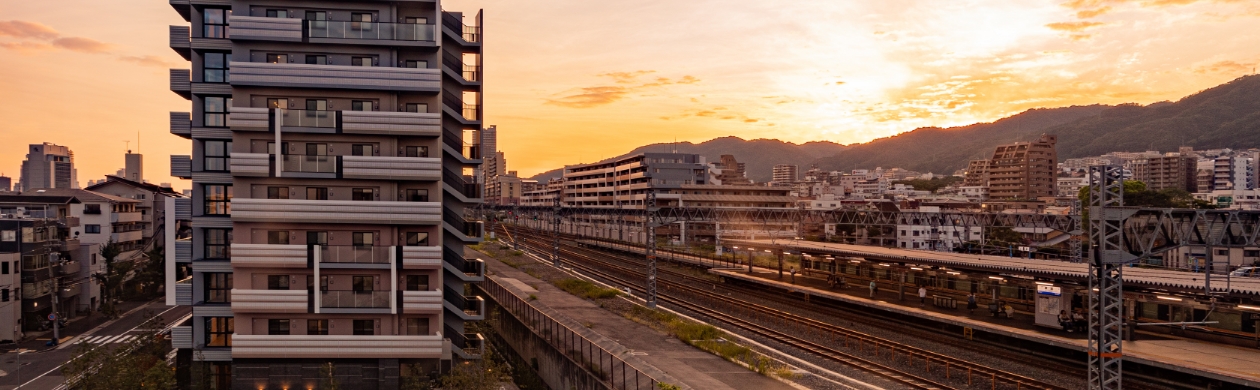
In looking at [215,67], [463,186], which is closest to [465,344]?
[463,186]

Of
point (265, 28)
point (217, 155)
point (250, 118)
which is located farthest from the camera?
point (217, 155)

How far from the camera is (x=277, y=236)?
28891mm

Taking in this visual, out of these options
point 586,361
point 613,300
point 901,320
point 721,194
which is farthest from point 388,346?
point 721,194

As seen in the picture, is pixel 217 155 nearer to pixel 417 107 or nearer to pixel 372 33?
pixel 372 33

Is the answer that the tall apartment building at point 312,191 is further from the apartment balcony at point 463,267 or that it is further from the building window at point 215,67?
the apartment balcony at point 463,267

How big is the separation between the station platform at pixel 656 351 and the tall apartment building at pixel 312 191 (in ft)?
27.6

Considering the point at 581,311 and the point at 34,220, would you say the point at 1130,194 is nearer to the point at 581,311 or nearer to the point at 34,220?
the point at 581,311

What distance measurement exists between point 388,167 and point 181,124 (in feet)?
28.7

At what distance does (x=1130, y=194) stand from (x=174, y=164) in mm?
98864

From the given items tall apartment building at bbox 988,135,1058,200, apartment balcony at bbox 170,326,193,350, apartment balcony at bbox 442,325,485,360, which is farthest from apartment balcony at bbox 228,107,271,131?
tall apartment building at bbox 988,135,1058,200

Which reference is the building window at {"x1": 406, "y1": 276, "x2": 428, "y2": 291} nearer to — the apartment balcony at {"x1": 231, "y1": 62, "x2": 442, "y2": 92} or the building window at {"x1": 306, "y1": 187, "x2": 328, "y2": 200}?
the building window at {"x1": 306, "y1": 187, "x2": 328, "y2": 200}

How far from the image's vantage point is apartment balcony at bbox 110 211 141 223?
60.0 meters

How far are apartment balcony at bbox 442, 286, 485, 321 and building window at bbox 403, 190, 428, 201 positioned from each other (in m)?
4.09

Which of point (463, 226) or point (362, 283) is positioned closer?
point (362, 283)
